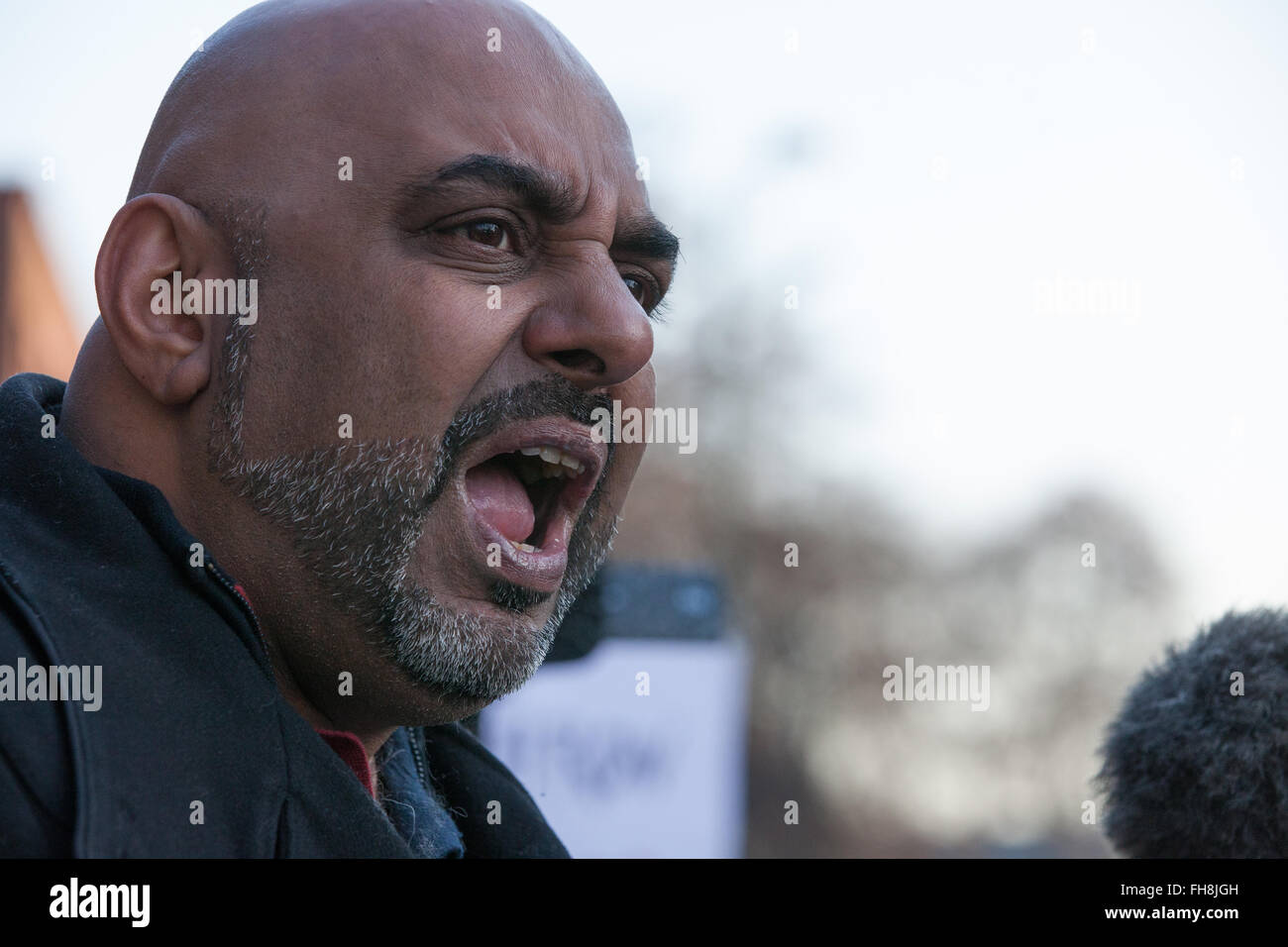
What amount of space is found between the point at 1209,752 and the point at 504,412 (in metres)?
1.23

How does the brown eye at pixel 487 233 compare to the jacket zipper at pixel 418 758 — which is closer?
the brown eye at pixel 487 233

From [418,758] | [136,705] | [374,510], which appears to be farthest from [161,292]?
[418,758]

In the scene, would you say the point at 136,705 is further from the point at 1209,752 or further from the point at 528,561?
the point at 1209,752

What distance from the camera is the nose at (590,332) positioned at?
7.47 feet

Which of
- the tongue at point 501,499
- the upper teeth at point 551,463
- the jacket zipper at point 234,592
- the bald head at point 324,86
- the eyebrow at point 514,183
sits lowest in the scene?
the jacket zipper at point 234,592

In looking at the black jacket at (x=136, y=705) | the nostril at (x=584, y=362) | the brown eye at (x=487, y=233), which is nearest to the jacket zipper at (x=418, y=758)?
the black jacket at (x=136, y=705)

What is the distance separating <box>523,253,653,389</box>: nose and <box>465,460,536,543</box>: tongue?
0.72ft

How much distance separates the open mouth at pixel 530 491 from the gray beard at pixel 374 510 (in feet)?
0.40

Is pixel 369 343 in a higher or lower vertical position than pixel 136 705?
higher

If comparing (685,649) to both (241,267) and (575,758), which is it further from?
(241,267)

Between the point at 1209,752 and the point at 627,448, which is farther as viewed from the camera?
the point at 627,448

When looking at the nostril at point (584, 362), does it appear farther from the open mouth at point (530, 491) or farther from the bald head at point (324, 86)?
the bald head at point (324, 86)

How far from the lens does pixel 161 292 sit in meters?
2.26

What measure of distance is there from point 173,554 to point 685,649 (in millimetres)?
7637
